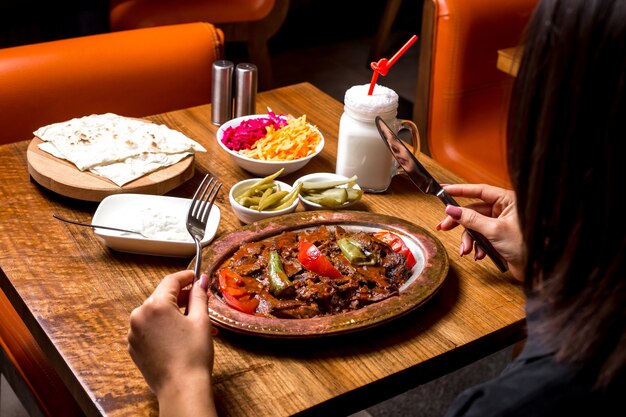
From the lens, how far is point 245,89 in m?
2.12

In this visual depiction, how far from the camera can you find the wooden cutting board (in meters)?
1.67

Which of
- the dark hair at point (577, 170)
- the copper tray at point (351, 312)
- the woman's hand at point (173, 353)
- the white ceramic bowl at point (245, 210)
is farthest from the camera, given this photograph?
the white ceramic bowl at point (245, 210)

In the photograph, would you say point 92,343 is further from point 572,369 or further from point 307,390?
point 572,369

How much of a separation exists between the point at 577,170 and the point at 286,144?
1.14 meters

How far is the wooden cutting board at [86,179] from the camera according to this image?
5.47ft

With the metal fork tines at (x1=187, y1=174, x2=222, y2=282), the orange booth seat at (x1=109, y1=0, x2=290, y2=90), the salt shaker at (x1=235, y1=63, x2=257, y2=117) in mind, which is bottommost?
the orange booth seat at (x1=109, y1=0, x2=290, y2=90)

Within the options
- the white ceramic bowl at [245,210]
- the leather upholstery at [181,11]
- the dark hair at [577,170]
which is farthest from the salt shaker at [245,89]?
the leather upholstery at [181,11]

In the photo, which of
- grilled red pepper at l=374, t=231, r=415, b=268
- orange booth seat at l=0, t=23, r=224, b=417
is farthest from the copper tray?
orange booth seat at l=0, t=23, r=224, b=417

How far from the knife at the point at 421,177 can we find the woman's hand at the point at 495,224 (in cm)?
2

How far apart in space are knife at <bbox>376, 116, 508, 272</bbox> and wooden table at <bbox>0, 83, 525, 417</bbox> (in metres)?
0.06

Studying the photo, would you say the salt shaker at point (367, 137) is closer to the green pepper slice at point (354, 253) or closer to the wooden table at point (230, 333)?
the wooden table at point (230, 333)

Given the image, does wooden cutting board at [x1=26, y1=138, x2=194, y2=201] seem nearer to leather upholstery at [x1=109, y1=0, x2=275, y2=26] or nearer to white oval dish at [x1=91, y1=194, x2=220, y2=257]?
white oval dish at [x1=91, y1=194, x2=220, y2=257]

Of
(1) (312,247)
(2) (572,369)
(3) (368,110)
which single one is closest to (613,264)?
(2) (572,369)

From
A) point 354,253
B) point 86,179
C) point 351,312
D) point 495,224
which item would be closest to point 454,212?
point 495,224
